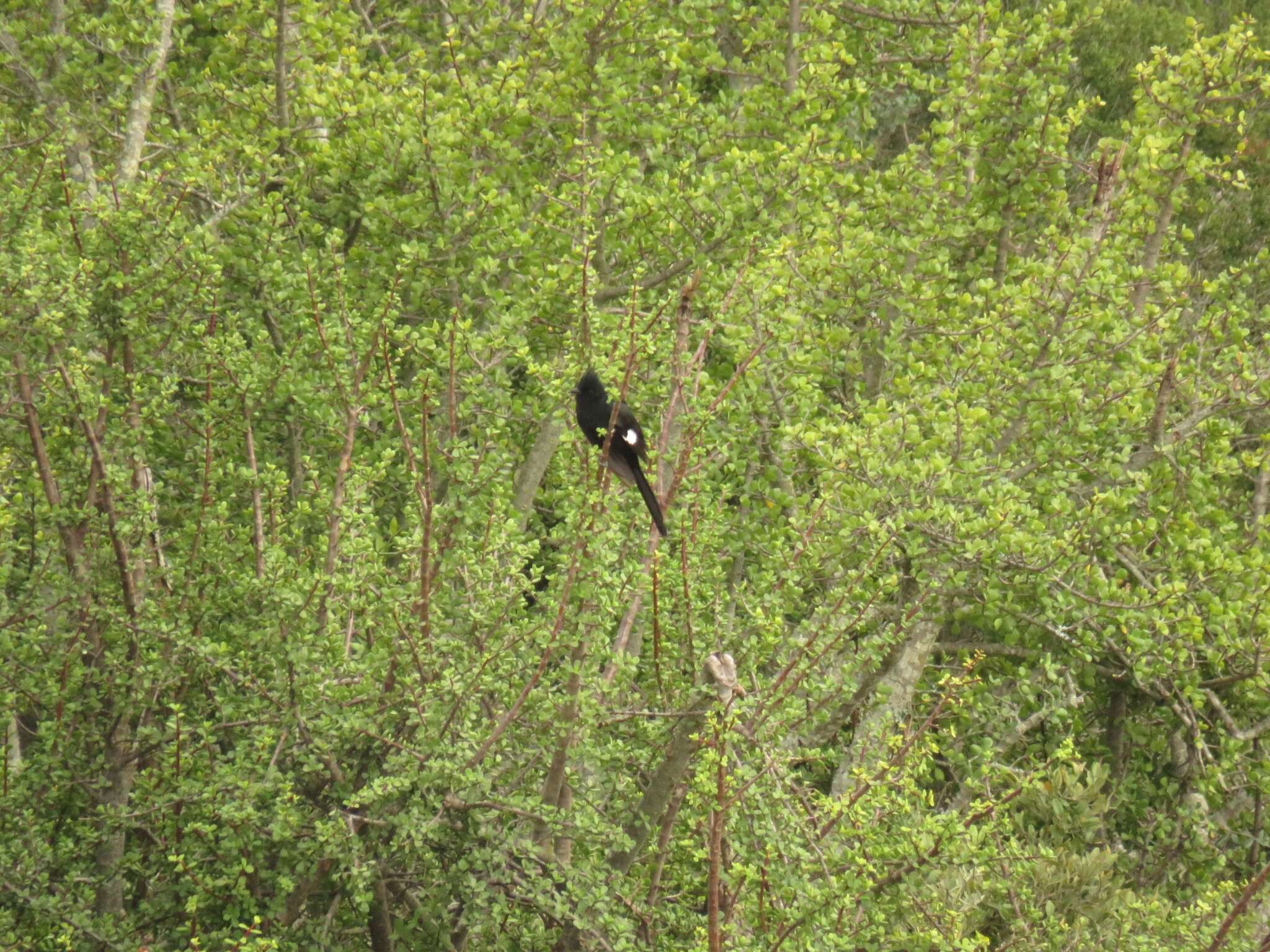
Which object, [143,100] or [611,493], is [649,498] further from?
[143,100]

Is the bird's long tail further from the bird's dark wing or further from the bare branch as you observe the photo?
the bare branch

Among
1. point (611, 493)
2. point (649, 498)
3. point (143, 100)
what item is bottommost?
point (649, 498)

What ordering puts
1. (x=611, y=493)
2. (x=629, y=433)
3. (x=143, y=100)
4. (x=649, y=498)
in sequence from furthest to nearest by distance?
(x=143, y=100), (x=629, y=433), (x=649, y=498), (x=611, y=493)

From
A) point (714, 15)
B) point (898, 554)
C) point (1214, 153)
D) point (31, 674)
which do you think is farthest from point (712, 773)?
point (1214, 153)

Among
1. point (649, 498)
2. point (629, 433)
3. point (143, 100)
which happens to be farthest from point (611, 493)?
point (143, 100)

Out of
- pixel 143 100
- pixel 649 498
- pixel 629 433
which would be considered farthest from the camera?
pixel 143 100

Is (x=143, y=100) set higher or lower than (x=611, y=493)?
higher

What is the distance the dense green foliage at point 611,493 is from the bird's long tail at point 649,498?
0.50 ft

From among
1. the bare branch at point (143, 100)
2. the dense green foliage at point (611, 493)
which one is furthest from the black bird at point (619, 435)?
the bare branch at point (143, 100)

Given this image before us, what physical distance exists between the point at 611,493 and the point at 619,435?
59cm

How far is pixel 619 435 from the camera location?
702cm

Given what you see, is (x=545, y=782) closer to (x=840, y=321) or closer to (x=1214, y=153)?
(x=840, y=321)

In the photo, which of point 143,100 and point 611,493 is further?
point 143,100

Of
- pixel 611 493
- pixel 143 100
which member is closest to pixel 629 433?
pixel 611 493
